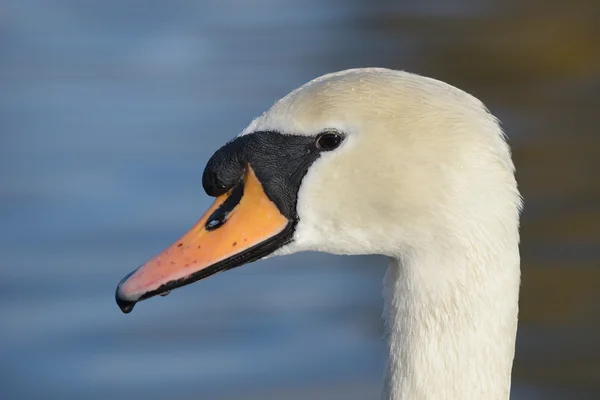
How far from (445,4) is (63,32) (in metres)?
3.21

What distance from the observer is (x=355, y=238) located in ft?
13.2

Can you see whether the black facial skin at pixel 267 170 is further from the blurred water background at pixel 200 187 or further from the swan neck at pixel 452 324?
the blurred water background at pixel 200 187

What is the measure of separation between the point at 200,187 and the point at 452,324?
15.8 feet

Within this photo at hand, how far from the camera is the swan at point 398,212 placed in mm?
3869

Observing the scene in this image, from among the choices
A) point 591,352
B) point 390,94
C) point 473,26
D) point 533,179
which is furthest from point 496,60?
point 390,94

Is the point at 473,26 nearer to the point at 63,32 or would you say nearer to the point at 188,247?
the point at 63,32

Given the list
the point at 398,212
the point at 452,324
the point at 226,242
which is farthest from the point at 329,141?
the point at 452,324

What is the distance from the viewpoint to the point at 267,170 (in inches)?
160

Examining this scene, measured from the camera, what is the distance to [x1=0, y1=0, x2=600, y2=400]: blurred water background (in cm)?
→ 749

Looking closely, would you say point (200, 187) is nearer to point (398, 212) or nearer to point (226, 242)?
point (226, 242)

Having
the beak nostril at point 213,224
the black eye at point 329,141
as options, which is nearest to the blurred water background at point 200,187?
the beak nostril at point 213,224

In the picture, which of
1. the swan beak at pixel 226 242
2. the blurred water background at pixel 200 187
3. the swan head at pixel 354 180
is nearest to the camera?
the swan head at pixel 354 180

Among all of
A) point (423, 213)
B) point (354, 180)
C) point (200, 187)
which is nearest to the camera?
point (423, 213)

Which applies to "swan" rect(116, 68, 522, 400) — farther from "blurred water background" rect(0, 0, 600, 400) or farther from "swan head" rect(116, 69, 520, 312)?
"blurred water background" rect(0, 0, 600, 400)
